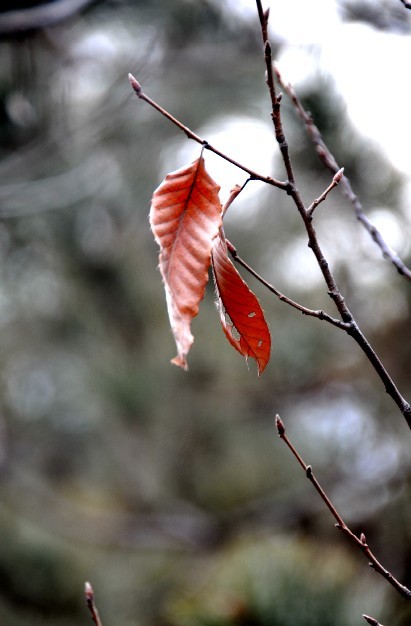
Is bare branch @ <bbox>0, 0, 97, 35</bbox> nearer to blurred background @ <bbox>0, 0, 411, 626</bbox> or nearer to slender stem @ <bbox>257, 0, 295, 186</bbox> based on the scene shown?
blurred background @ <bbox>0, 0, 411, 626</bbox>

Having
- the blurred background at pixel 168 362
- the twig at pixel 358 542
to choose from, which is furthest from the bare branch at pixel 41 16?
the twig at pixel 358 542

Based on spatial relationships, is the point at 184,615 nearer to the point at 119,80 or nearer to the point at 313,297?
the point at 119,80

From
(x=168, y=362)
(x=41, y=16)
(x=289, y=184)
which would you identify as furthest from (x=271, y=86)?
(x=168, y=362)

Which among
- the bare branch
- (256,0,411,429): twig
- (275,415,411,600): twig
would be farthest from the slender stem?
the bare branch

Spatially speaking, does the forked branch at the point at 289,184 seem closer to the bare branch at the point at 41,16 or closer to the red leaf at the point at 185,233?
the red leaf at the point at 185,233

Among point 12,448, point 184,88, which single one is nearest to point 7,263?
point 184,88

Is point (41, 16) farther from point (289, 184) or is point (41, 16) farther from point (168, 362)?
point (168, 362)
